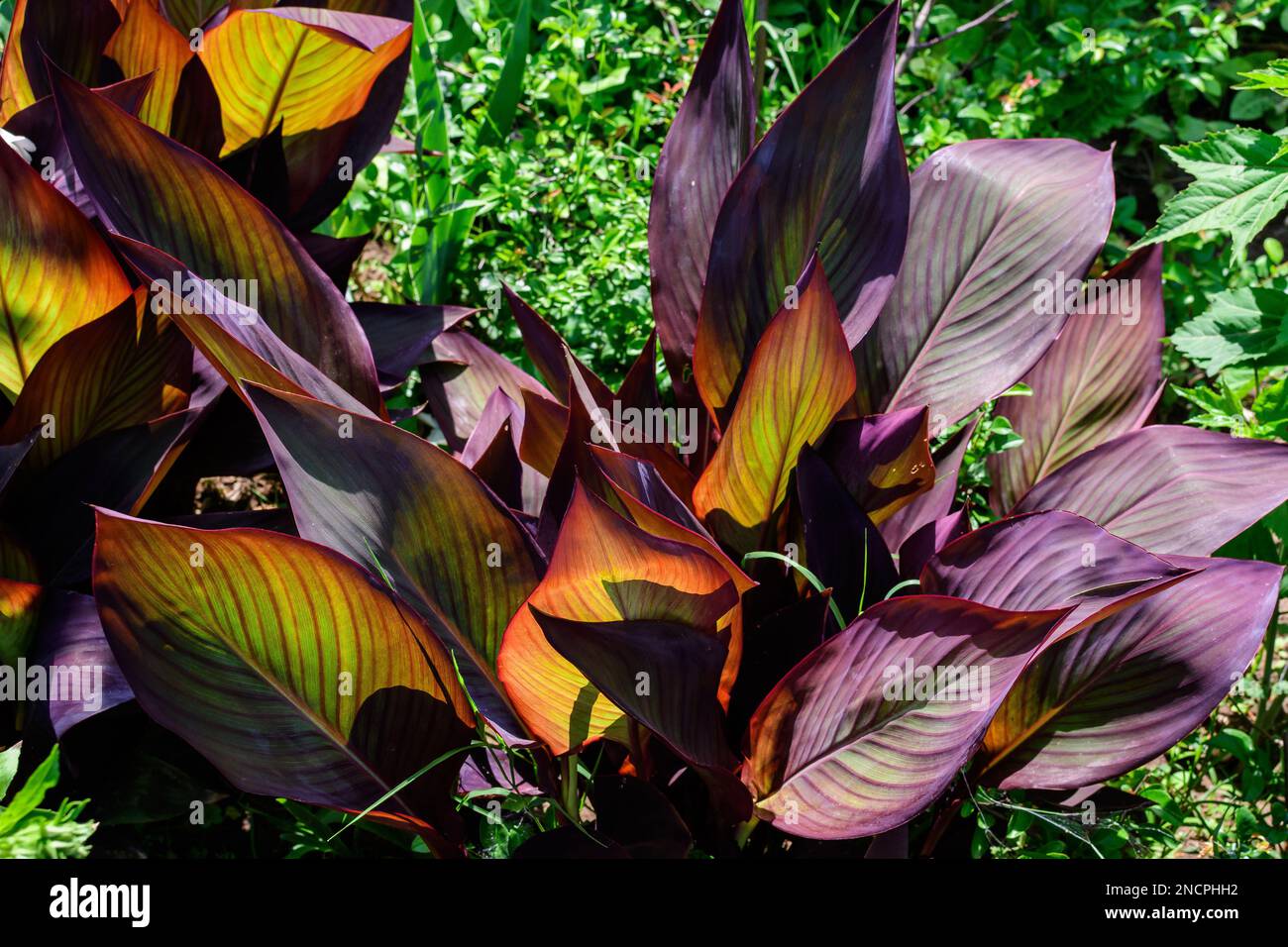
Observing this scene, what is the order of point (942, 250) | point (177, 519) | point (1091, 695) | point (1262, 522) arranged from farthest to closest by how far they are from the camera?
point (1262, 522) → point (942, 250) → point (177, 519) → point (1091, 695)

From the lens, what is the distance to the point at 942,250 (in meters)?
1.87

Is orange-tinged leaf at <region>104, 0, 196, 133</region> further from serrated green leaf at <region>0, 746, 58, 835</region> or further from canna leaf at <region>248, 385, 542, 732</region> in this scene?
serrated green leaf at <region>0, 746, 58, 835</region>

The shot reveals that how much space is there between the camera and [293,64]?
1941mm

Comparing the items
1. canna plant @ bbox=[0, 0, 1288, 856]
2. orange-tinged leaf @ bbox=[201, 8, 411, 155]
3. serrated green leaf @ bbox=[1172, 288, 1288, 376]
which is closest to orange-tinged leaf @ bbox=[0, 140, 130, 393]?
canna plant @ bbox=[0, 0, 1288, 856]

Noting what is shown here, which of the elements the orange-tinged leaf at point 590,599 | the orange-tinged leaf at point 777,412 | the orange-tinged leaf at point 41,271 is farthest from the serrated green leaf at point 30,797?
the orange-tinged leaf at point 777,412

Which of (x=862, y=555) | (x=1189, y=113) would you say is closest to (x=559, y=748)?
(x=862, y=555)

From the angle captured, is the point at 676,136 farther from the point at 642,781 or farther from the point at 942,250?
the point at 642,781

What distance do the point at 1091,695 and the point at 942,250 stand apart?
2.38 feet

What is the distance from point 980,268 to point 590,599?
36.2 inches

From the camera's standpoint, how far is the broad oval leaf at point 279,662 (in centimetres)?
133

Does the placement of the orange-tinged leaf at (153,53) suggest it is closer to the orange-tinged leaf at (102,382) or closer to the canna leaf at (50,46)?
the canna leaf at (50,46)

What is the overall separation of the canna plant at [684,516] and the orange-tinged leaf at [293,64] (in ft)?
0.08

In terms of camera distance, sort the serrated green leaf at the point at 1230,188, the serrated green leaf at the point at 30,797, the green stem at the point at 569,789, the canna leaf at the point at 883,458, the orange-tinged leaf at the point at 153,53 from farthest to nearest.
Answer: the orange-tinged leaf at the point at 153,53
the serrated green leaf at the point at 1230,188
the canna leaf at the point at 883,458
the green stem at the point at 569,789
the serrated green leaf at the point at 30,797

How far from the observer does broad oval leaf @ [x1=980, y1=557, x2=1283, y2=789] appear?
1.55 meters
